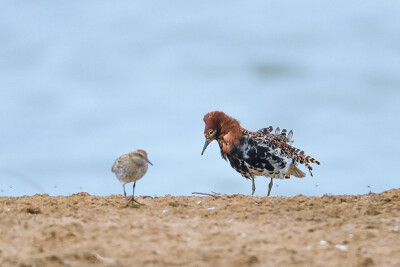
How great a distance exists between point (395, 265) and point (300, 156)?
6.60 m

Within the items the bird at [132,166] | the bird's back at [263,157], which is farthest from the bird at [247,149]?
the bird at [132,166]

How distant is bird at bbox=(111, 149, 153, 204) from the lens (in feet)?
34.7

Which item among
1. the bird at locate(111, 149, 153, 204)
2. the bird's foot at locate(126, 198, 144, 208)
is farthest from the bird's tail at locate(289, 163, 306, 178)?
the bird's foot at locate(126, 198, 144, 208)

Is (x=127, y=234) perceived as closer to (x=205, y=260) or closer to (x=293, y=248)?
(x=205, y=260)

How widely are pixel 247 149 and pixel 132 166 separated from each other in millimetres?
3260

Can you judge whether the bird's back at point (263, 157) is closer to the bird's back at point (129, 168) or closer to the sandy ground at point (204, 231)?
the sandy ground at point (204, 231)

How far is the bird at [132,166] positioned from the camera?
10578 millimetres

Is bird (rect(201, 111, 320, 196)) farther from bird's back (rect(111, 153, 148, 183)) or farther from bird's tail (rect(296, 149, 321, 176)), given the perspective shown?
bird's back (rect(111, 153, 148, 183))

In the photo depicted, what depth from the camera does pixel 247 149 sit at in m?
13.3

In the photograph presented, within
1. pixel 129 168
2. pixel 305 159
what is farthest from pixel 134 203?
pixel 305 159

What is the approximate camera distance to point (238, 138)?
43.9 feet

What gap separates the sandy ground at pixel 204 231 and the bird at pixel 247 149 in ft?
7.49

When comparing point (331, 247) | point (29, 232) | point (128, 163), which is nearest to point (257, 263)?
point (331, 247)

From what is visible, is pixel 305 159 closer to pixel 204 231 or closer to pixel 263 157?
pixel 263 157
